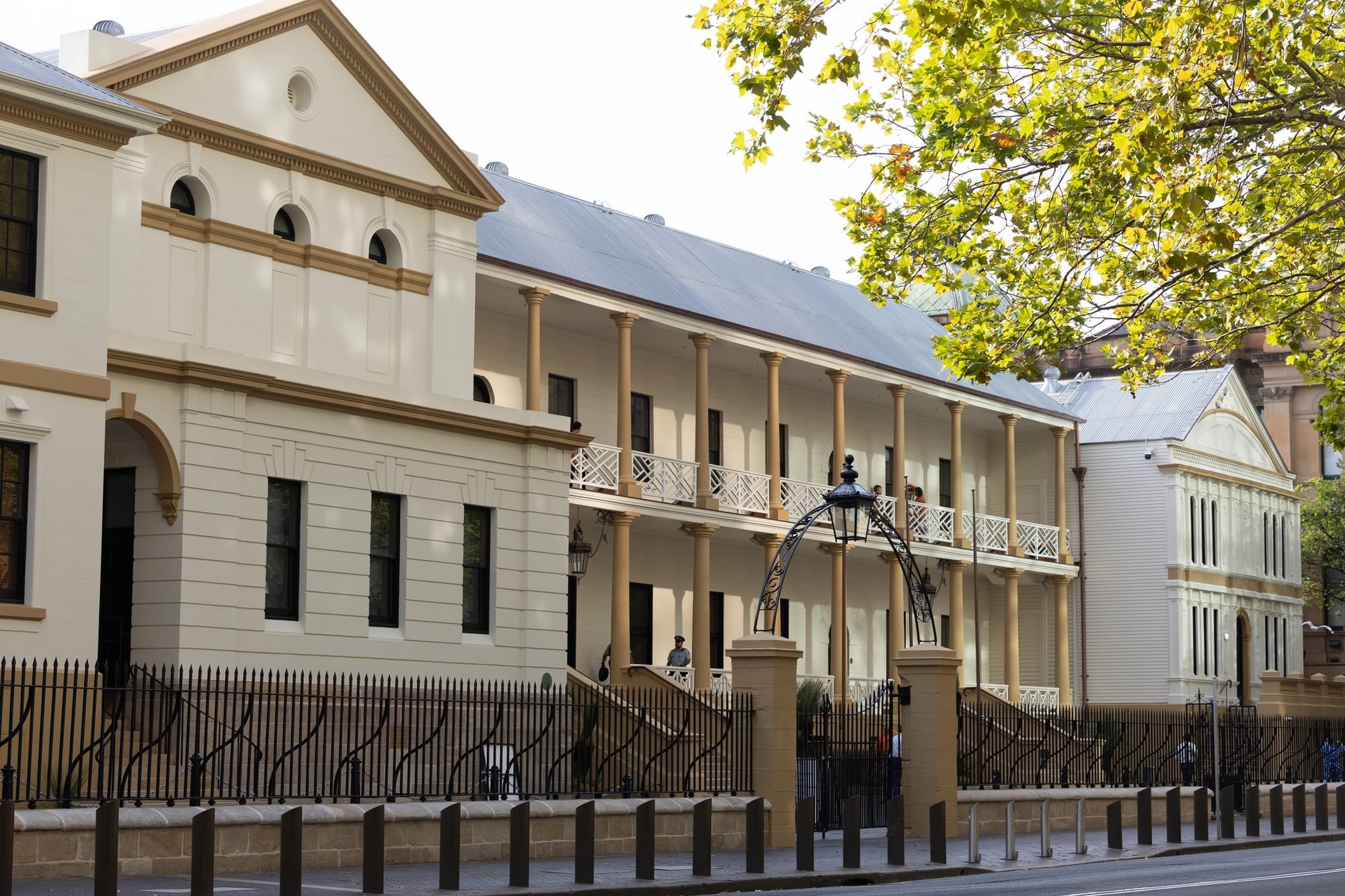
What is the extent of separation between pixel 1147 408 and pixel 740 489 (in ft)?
61.4

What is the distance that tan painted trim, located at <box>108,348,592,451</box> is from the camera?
876 inches

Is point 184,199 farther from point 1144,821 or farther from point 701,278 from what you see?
point 1144,821

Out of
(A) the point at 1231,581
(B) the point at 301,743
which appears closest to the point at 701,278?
A: (B) the point at 301,743

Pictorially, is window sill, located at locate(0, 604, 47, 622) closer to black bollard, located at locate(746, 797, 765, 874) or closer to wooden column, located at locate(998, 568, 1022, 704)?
black bollard, located at locate(746, 797, 765, 874)

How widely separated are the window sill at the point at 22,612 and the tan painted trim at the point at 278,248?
21.3 feet

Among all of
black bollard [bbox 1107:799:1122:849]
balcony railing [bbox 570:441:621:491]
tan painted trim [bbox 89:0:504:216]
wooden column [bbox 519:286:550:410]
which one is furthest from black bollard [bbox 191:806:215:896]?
balcony railing [bbox 570:441:621:491]

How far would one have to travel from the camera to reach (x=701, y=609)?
3456 centimetres

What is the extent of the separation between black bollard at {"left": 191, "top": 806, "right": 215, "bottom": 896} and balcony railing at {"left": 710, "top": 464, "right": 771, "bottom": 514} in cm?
2239

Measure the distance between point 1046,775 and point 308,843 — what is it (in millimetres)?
18015

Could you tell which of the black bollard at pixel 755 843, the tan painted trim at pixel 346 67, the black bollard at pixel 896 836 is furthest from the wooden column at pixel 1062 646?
the black bollard at pixel 755 843

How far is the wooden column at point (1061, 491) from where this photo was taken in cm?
4625

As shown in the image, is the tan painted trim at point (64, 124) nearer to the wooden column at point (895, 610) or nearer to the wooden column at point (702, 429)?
the wooden column at point (702, 429)

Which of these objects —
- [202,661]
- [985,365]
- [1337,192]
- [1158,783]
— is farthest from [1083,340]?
[1158,783]

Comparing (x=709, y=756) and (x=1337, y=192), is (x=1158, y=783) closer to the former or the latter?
(x=709, y=756)
